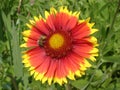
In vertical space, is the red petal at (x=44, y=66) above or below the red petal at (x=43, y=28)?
below

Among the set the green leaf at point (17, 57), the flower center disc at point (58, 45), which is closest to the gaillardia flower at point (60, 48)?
the flower center disc at point (58, 45)

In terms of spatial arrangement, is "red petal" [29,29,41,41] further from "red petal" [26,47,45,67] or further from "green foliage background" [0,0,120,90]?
"green foliage background" [0,0,120,90]

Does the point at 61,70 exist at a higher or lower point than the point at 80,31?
lower

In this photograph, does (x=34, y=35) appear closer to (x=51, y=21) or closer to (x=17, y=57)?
(x=51, y=21)

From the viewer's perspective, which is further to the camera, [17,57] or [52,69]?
[17,57]

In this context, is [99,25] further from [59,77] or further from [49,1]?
[59,77]

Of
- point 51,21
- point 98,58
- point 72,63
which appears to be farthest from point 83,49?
point 98,58

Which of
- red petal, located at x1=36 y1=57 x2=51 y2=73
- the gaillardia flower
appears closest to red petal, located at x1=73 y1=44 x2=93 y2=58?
the gaillardia flower

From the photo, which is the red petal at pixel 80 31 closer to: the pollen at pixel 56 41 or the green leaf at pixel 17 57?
the pollen at pixel 56 41
